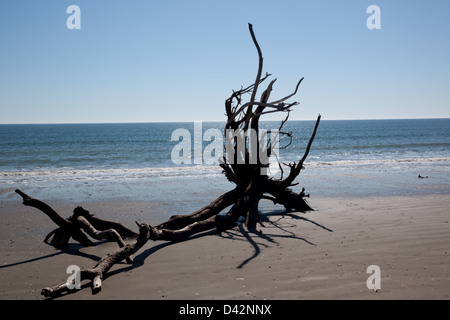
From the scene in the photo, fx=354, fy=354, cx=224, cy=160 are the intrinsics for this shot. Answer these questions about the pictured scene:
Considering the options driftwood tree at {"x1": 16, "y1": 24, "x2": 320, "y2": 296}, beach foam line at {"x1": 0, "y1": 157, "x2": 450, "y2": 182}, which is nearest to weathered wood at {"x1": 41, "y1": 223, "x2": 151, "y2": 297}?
driftwood tree at {"x1": 16, "y1": 24, "x2": 320, "y2": 296}

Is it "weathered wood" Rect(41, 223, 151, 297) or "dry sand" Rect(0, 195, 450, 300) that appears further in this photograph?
"dry sand" Rect(0, 195, 450, 300)

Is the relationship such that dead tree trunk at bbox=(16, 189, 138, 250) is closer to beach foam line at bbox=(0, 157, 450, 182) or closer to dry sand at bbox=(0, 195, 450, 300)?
dry sand at bbox=(0, 195, 450, 300)

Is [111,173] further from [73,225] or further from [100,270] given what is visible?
[100,270]

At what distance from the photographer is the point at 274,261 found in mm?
5059

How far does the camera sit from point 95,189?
1294 centimetres

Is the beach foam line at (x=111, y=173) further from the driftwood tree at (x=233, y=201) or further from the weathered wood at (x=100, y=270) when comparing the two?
the weathered wood at (x=100, y=270)

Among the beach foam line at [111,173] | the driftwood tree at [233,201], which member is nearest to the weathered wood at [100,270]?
the driftwood tree at [233,201]

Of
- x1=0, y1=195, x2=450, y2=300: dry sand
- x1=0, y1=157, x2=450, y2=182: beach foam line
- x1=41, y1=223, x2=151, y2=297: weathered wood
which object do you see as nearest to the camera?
x1=41, y1=223, x2=151, y2=297: weathered wood

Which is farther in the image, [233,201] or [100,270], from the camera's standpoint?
[233,201]

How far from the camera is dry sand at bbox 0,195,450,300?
13.6 ft

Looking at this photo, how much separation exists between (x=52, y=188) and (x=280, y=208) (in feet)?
29.9

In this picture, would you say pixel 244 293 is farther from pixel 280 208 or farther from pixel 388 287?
pixel 280 208

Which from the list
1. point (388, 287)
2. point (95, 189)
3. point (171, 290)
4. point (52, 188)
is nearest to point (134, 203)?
point (95, 189)

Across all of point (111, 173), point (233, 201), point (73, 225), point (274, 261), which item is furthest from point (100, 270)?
point (111, 173)
